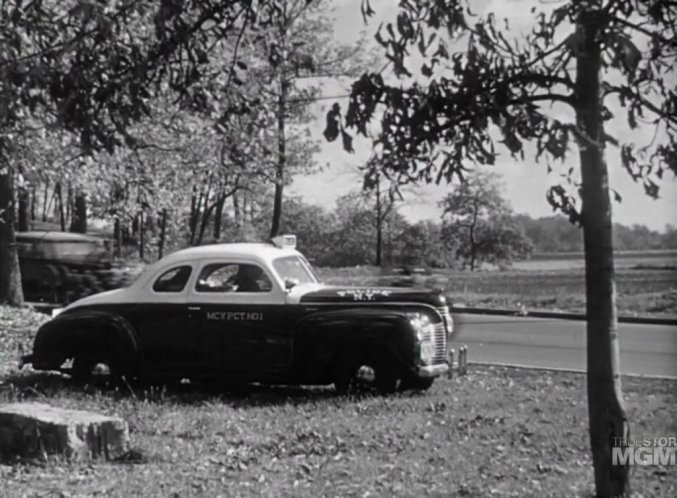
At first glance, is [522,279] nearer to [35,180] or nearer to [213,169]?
[213,169]

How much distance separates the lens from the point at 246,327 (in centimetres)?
927

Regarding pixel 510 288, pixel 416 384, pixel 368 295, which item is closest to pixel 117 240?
pixel 510 288

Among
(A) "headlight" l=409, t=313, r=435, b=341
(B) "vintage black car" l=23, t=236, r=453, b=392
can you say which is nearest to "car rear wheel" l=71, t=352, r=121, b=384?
(B) "vintage black car" l=23, t=236, r=453, b=392

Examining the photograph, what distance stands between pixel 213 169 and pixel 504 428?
12023 millimetres

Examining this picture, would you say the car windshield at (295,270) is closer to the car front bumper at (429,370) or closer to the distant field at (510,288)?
the car front bumper at (429,370)

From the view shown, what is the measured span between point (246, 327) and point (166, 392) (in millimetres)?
1206

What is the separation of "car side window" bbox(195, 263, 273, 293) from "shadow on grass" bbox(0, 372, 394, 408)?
1.15 metres

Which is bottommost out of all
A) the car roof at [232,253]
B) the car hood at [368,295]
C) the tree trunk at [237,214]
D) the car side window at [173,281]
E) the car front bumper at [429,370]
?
the car front bumper at [429,370]

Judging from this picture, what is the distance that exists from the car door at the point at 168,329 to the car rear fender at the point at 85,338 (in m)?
0.15

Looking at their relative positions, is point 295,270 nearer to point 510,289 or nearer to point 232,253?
point 232,253

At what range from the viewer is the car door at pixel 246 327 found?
30.1 feet

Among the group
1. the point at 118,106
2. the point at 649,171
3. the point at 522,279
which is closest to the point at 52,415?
the point at 118,106

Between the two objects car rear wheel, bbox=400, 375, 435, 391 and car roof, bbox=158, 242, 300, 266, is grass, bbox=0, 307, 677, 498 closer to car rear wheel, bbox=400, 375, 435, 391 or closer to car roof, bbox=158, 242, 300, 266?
car rear wheel, bbox=400, 375, 435, 391

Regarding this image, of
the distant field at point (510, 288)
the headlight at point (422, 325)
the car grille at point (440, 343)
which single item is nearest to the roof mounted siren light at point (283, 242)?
the headlight at point (422, 325)
